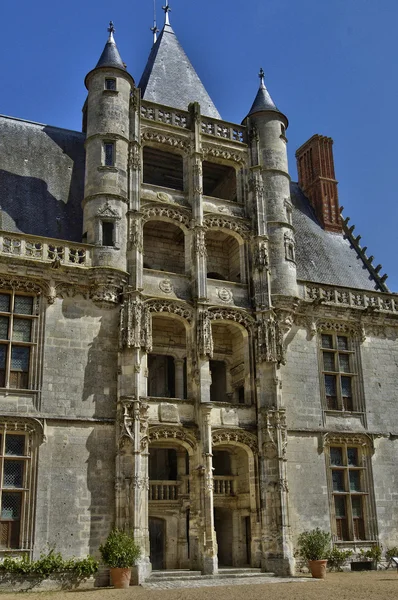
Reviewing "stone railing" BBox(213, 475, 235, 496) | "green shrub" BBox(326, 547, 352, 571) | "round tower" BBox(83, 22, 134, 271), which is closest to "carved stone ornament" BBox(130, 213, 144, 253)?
"round tower" BBox(83, 22, 134, 271)

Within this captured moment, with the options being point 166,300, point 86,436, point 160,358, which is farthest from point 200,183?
Answer: point 86,436

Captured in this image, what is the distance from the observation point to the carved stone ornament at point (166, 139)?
22.2 metres

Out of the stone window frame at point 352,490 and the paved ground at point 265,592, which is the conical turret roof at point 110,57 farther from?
the paved ground at point 265,592

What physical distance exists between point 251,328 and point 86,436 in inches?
246

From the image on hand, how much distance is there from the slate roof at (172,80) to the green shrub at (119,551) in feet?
49.3

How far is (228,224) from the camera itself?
22266 mm

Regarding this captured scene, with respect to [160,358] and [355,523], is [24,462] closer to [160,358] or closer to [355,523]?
[160,358]

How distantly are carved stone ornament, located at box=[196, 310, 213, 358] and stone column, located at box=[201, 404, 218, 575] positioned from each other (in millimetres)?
1599

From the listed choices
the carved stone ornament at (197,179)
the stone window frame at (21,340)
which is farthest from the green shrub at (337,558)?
the carved stone ornament at (197,179)

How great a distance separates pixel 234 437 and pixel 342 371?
16.4 ft

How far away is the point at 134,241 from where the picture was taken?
20250 millimetres

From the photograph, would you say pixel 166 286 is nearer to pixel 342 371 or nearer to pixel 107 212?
pixel 107 212

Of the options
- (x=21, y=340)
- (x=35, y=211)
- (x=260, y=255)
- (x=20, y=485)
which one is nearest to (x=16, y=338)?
(x=21, y=340)

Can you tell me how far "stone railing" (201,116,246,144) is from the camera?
23.5 meters
